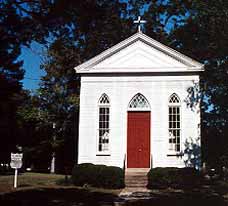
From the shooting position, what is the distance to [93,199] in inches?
543

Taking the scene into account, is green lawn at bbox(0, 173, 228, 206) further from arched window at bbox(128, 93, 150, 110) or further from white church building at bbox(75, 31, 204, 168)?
arched window at bbox(128, 93, 150, 110)

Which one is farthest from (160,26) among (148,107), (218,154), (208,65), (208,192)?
(208,192)

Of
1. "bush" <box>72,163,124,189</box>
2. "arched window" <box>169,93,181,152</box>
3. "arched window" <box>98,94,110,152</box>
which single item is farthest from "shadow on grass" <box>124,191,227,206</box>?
"arched window" <box>98,94,110,152</box>

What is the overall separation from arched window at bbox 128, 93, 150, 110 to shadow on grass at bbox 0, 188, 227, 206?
5703mm

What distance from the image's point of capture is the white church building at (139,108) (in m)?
19.8

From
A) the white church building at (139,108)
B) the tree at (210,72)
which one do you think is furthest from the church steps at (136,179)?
the tree at (210,72)

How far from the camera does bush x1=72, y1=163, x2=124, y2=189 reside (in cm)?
1780

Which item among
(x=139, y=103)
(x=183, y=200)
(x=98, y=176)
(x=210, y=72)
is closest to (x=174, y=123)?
(x=139, y=103)

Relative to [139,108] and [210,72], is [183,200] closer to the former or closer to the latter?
[139,108]

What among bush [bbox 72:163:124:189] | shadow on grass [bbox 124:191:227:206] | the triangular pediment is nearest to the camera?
shadow on grass [bbox 124:191:227:206]

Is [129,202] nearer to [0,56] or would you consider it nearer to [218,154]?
[0,56]

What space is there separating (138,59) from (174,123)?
3646 millimetres

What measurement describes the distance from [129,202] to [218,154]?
60.3 feet

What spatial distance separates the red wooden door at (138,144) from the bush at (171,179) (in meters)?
1.98
